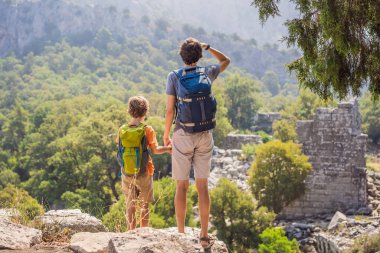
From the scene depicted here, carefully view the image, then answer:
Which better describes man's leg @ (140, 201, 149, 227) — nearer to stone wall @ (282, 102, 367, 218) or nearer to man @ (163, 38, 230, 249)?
man @ (163, 38, 230, 249)

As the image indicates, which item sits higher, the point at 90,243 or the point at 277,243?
the point at 90,243

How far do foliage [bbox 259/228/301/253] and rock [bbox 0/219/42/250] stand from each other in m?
10.7

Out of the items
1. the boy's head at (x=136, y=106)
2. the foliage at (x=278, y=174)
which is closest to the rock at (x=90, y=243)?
the boy's head at (x=136, y=106)

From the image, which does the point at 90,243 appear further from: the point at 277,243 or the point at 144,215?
the point at 277,243

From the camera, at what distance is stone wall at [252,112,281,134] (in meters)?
52.7

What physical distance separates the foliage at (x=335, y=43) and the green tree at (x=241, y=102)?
157ft

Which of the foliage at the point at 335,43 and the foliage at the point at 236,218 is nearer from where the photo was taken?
the foliage at the point at 335,43

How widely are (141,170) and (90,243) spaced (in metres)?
0.96

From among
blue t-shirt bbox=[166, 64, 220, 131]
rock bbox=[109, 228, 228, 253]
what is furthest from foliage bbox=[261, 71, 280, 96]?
rock bbox=[109, 228, 228, 253]

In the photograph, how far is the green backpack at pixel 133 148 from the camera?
5.86 m

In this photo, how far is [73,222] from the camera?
255 inches

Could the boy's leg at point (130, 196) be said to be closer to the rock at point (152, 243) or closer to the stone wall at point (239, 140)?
the rock at point (152, 243)

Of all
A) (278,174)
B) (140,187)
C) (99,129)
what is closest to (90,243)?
(140,187)

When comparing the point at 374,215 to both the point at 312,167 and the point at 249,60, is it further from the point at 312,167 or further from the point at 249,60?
the point at 249,60
